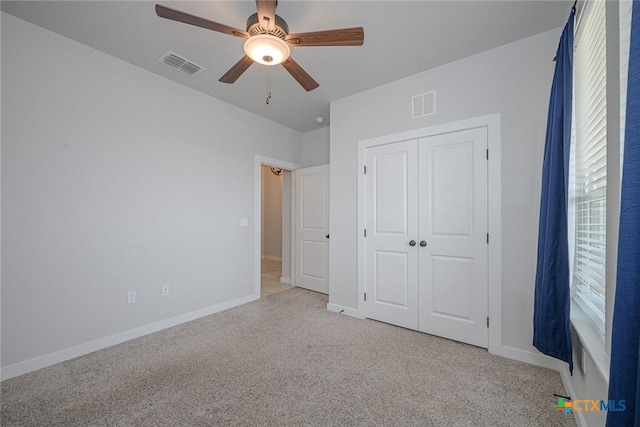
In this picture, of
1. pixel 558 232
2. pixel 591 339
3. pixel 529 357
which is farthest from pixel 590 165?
pixel 529 357

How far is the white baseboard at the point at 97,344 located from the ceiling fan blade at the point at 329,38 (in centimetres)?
304

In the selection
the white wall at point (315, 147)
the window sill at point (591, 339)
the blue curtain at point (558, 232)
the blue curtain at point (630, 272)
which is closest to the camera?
the blue curtain at point (630, 272)

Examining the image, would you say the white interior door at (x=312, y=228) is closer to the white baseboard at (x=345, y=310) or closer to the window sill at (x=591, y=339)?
the white baseboard at (x=345, y=310)

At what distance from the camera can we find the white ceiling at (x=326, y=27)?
6.36 feet

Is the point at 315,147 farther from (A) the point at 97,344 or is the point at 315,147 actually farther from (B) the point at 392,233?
(A) the point at 97,344

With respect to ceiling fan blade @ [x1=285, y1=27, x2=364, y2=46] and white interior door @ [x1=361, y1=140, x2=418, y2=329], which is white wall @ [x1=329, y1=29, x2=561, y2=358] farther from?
ceiling fan blade @ [x1=285, y1=27, x2=364, y2=46]

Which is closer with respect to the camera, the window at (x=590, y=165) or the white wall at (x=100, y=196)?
the window at (x=590, y=165)

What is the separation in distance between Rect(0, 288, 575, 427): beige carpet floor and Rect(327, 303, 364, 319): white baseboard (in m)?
0.50

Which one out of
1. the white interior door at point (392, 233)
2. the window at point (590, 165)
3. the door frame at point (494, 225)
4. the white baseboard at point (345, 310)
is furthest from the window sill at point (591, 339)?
the white baseboard at point (345, 310)

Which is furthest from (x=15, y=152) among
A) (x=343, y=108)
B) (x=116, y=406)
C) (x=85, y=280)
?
(x=343, y=108)

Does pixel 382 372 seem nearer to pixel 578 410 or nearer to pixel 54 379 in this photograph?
pixel 578 410

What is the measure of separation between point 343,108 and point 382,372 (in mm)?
2953

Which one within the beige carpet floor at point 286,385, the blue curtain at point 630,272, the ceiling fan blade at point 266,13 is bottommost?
the beige carpet floor at point 286,385

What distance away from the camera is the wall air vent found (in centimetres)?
273
